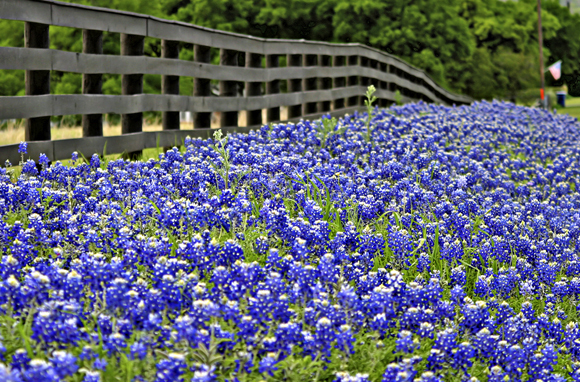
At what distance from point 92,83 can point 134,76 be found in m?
0.60

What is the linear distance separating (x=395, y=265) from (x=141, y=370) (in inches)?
68.6

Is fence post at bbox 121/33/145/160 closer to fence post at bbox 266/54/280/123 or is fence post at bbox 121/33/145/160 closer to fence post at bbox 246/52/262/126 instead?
fence post at bbox 246/52/262/126

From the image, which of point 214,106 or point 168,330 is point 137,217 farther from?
point 214,106

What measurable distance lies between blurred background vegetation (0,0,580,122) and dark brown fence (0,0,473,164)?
1325cm

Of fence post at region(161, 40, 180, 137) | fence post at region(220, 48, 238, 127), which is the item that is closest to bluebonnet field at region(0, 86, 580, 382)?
fence post at region(161, 40, 180, 137)

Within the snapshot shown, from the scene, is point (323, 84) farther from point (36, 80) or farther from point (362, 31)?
point (362, 31)

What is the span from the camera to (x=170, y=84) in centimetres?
736

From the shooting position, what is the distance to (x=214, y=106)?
314 inches

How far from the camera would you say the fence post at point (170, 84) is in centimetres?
726

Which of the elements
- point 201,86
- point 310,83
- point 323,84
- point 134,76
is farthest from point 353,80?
point 134,76

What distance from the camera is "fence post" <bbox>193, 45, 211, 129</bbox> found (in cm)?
774

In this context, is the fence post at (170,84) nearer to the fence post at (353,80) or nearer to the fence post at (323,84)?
the fence post at (323,84)

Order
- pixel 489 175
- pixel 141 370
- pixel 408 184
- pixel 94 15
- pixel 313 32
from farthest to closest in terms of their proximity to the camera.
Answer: pixel 313 32 → pixel 489 175 → pixel 94 15 → pixel 408 184 → pixel 141 370

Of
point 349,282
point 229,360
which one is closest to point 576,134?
point 349,282
